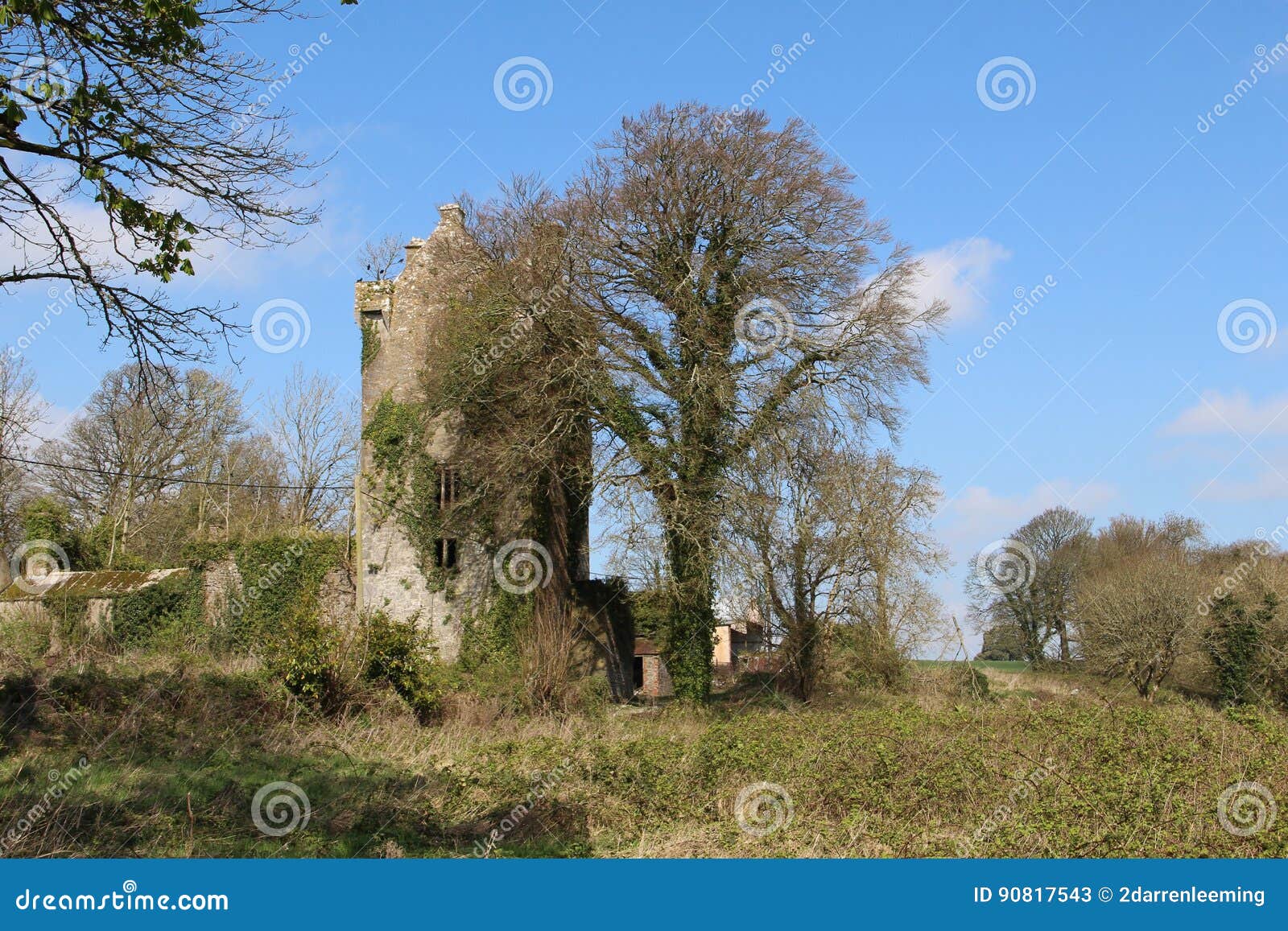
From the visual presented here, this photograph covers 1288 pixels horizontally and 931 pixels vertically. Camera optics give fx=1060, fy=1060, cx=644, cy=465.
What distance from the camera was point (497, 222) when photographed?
26688 millimetres

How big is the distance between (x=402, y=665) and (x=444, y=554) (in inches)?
311

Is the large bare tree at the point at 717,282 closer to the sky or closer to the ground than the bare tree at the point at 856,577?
closer to the sky

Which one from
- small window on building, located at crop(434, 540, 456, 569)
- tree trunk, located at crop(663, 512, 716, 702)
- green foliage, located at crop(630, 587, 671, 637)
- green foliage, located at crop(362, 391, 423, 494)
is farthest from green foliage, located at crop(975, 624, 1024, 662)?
green foliage, located at crop(362, 391, 423, 494)

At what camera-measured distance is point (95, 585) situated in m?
29.7

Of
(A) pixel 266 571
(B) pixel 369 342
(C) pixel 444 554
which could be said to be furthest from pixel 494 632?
(B) pixel 369 342

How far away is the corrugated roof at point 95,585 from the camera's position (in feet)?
95.9

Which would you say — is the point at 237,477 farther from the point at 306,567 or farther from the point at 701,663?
the point at 701,663

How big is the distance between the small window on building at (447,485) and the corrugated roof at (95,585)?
26.4 ft

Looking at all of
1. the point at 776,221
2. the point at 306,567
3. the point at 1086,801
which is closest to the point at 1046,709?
the point at 1086,801

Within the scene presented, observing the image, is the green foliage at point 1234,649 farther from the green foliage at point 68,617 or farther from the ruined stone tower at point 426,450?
the green foliage at point 68,617

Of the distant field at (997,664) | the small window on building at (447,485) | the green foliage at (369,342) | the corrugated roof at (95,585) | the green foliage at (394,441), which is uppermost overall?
the green foliage at (369,342)

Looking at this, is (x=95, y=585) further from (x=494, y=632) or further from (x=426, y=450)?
(x=494, y=632)

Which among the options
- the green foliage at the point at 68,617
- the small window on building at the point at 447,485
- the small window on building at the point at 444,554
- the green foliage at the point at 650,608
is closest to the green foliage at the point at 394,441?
the small window on building at the point at 447,485

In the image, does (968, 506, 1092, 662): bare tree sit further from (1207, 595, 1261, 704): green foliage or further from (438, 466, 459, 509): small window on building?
(438, 466, 459, 509): small window on building
